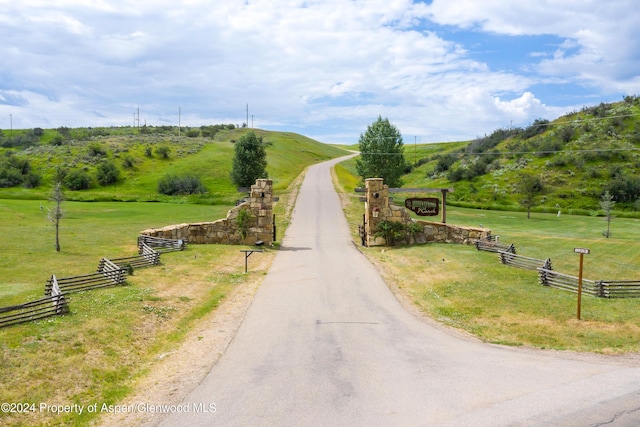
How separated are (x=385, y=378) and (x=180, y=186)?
6753 centimetres

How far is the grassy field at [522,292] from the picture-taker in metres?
14.8

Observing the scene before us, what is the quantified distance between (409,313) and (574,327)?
5.41 metres

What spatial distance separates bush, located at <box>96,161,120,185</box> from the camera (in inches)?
3057

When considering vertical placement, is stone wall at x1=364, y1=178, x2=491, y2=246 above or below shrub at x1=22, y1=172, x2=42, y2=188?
below

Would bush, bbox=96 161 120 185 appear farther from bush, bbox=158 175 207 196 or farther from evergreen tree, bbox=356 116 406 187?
evergreen tree, bbox=356 116 406 187

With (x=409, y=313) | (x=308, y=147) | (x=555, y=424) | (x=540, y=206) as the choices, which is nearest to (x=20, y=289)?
(x=409, y=313)

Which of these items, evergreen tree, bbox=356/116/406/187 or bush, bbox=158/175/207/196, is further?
bush, bbox=158/175/207/196

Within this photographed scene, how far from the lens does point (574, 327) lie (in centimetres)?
1541

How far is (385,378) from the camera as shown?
10.9 m

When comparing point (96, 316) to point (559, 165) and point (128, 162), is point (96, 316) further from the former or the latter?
point (128, 162)

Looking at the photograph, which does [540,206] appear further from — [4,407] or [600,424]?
[4,407]

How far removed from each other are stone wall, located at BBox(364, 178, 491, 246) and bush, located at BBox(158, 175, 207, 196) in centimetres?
4710

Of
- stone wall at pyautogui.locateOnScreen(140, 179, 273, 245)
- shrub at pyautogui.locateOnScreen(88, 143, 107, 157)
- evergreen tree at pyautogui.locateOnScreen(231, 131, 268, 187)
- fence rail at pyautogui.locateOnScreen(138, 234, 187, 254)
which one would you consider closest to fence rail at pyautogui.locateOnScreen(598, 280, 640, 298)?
stone wall at pyautogui.locateOnScreen(140, 179, 273, 245)

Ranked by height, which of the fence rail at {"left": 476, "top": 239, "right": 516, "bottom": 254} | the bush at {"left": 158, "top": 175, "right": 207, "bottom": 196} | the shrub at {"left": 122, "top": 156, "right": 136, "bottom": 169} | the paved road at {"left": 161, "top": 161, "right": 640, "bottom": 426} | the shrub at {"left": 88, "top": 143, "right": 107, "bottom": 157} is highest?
Answer: the shrub at {"left": 88, "top": 143, "right": 107, "bottom": 157}
